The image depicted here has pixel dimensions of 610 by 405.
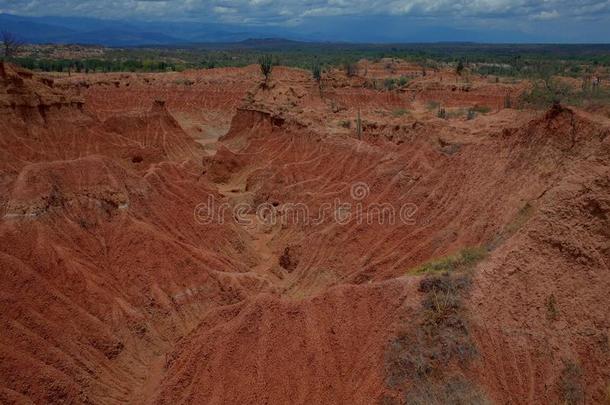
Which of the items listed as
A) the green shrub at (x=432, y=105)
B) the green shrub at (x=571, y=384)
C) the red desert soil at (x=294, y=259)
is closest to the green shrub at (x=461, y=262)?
the red desert soil at (x=294, y=259)

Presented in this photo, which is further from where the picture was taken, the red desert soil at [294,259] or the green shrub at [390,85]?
→ the green shrub at [390,85]

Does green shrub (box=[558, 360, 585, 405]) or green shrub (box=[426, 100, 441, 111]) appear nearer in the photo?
green shrub (box=[558, 360, 585, 405])

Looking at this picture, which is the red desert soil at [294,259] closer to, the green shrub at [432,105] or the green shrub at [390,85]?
the green shrub at [432,105]

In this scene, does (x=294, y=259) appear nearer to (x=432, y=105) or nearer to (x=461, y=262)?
(x=461, y=262)

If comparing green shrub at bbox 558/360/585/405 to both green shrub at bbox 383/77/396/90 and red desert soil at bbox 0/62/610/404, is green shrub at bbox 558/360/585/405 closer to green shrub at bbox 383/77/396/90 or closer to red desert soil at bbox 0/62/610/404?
red desert soil at bbox 0/62/610/404

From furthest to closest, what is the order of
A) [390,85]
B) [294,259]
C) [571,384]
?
1. [390,85]
2. [294,259]
3. [571,384]

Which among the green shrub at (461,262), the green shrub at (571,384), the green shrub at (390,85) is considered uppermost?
the green shrub at (390,85)

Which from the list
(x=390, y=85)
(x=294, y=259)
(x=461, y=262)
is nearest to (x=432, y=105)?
(x=390, y=85)

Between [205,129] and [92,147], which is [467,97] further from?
[92,147]

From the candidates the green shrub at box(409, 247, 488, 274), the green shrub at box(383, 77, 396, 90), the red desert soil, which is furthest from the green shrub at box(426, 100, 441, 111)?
the green shrub at box(409, 247, 488, 274)

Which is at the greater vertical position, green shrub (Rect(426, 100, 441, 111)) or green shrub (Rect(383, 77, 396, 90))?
green shrub (Rect(383, 77, 396, 90))
